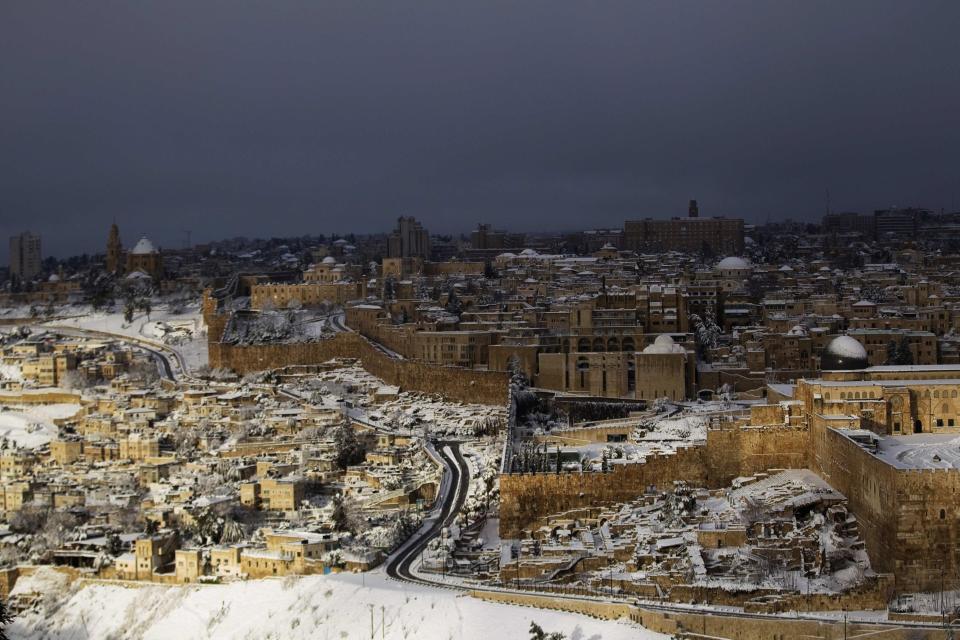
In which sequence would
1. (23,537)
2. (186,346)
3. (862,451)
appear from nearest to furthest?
(862,451) < (23,537) < (186,346)

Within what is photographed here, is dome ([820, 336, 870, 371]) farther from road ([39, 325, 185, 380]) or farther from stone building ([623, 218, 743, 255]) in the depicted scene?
stone building ([623, 218, 743, 255])

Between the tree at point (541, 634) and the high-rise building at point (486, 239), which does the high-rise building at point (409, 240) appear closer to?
the high-rise building at point (486, 239)

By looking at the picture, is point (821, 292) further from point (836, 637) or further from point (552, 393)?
point (836, 637)

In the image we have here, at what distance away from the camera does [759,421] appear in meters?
33.9

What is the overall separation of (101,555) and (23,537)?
4.53 meters

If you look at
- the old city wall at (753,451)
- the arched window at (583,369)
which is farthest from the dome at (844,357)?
the arched window at (583,369)

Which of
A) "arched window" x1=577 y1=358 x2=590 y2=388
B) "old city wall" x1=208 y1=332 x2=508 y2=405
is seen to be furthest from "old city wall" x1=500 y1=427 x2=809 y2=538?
"old city wall" x1=208 y1=332 x2=508 y2=405

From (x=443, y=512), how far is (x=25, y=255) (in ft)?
283

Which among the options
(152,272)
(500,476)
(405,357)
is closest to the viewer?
(500,476)

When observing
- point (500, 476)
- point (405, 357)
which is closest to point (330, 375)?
point (405, 357)

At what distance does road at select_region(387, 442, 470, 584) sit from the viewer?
1256 inches

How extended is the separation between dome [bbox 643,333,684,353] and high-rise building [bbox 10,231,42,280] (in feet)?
260

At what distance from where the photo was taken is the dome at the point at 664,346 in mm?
42656

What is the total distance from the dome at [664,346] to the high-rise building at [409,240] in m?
50.2
